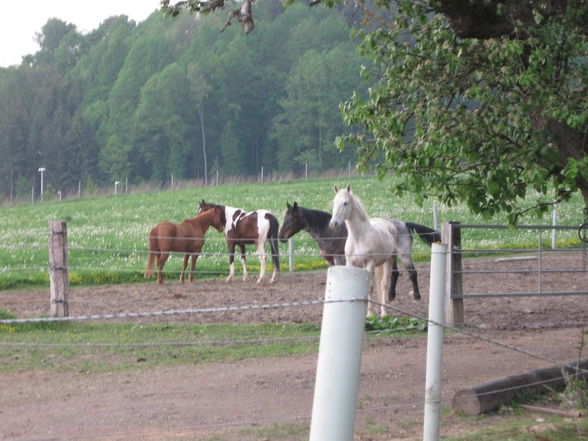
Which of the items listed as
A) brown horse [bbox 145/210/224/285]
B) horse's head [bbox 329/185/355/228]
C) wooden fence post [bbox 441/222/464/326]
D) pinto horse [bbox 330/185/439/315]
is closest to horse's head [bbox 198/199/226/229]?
brown horse [bbox 145/210/224/285]

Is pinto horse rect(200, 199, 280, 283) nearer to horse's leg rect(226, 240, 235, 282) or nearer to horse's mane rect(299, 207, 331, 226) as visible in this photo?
horse's leg rect(226, 240, 235, 282)

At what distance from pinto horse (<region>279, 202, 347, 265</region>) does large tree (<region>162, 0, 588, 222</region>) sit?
19.7ft

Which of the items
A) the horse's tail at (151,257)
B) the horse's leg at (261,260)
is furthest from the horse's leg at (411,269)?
the horse's tail at (151,257)

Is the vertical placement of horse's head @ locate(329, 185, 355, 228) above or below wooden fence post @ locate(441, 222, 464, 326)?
above

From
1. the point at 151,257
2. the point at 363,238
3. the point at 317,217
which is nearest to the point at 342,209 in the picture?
the point at 363,238

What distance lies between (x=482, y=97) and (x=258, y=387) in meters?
3.75

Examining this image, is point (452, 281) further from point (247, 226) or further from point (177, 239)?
point (247, 226)

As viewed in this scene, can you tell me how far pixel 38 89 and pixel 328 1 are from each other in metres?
82.6

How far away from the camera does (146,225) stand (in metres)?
31.2

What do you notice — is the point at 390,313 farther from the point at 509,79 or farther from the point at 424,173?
the point at 509,79

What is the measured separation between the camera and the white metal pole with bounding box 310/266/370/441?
3367 millimetres

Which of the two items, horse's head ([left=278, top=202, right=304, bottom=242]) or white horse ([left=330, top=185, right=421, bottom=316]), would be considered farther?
horse's head ([left=278, top=202, right=304, bottom=242])

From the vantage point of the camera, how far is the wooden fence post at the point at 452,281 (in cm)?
1219

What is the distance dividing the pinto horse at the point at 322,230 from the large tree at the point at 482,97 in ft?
19.7
